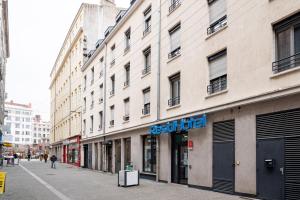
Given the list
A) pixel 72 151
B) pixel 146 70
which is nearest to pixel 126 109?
pixel 146 70

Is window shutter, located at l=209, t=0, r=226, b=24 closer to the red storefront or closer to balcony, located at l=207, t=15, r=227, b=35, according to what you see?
balcony, located at l=207, t=15, r=227, b=35

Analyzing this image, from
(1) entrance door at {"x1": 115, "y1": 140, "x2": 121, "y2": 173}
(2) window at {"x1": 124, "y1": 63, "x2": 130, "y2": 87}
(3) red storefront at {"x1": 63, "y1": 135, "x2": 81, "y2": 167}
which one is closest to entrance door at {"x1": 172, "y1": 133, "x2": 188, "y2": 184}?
(2) window at {"x1": 124, "y1": 63, "x2": 130, "y2": 87}

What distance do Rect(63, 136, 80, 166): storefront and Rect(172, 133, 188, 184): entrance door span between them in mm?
24407

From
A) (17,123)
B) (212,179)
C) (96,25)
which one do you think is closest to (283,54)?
(212,179)

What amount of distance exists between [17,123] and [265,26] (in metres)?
144

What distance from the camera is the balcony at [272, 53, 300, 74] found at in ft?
38.7

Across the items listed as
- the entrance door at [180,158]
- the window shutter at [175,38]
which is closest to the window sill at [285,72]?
the entrance door at [180,158]

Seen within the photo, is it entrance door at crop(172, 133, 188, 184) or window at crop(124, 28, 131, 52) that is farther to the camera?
window at crop(124, 28, 131, 52)

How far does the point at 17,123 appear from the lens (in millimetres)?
146500

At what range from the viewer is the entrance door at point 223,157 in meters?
14.5

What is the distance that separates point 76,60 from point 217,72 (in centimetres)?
3348

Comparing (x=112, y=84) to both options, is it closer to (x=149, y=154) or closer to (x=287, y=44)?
(x=149, y=154)

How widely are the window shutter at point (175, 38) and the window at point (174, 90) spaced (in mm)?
1514

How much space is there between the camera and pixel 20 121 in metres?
148
